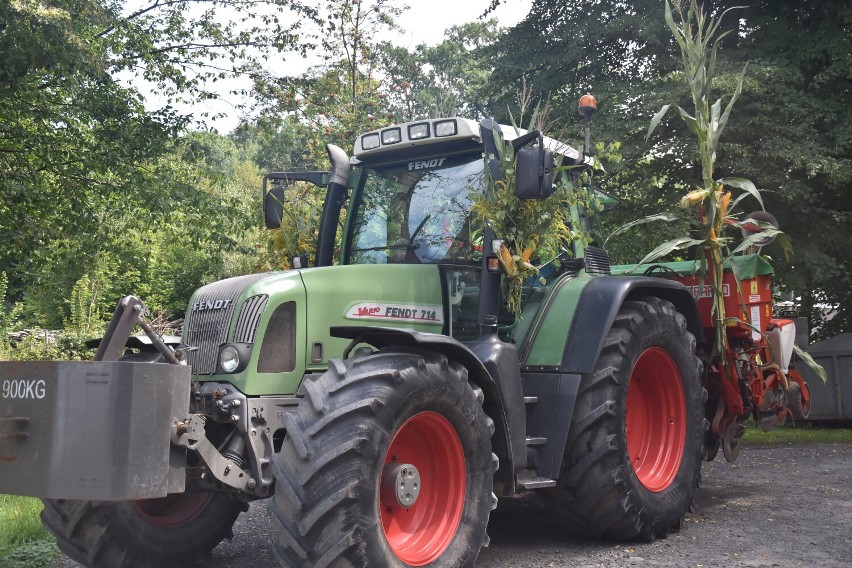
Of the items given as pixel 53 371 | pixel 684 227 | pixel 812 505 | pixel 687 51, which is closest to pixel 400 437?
pixel 53 371

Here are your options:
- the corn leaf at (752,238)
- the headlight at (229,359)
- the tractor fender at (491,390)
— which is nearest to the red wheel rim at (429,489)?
the tractor fender at (491,390)

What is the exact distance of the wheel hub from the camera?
4.57 metres

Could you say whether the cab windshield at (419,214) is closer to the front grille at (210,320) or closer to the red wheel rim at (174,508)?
the front grille at (210,320)

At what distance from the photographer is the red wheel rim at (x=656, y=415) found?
21.4ft

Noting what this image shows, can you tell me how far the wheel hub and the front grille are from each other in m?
1.16

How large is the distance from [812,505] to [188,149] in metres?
10.3

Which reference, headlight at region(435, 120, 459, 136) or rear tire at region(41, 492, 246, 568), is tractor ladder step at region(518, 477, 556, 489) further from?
headlight at region(435, 120, 459, 136)

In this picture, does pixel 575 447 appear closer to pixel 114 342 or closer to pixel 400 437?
pixel 400 437

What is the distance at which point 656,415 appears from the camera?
664 centimetres

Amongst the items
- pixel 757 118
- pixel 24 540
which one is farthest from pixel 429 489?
pixel 757 118

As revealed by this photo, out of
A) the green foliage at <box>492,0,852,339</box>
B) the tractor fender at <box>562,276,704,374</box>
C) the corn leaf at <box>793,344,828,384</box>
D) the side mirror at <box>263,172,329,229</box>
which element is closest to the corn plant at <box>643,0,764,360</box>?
the corn leaf at <box>793,344,828,384</box>

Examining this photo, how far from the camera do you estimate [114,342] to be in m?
4.31

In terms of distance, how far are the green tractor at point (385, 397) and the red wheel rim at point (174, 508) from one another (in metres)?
0.01

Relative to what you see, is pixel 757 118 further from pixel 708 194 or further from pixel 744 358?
pixel 744 358
